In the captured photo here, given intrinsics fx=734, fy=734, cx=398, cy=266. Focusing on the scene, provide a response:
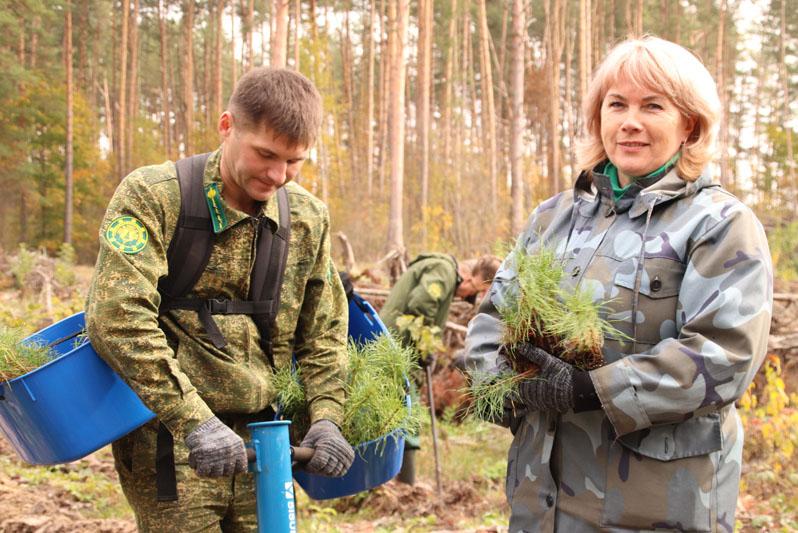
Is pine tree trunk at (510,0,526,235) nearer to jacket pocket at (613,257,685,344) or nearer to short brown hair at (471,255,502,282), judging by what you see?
short brown hair at (471,255,502,282)

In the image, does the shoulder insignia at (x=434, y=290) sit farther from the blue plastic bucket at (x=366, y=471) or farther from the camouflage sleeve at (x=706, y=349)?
the camouflage sleeve at (x=706, y=349)

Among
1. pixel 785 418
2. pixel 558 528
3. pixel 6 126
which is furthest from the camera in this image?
pixel 6 126

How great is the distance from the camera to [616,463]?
1939mm

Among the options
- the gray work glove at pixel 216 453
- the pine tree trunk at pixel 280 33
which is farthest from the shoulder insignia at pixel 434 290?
the pine tree trunk at pixel 280 33

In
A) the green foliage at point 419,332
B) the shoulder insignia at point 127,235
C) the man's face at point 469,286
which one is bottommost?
the green foliage at point 419,332

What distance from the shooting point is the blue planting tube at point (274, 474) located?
1979 millimetres

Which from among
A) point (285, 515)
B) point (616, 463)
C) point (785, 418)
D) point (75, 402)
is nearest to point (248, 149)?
point (75, 402)

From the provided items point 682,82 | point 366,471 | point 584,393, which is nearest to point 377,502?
point 366,471

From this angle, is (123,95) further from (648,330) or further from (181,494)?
(648,330)

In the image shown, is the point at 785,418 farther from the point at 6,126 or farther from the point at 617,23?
the point at 617,23

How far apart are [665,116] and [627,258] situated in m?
0.43

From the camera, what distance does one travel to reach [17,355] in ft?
7.17

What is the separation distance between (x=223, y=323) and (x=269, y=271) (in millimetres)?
215

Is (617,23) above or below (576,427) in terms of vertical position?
above
